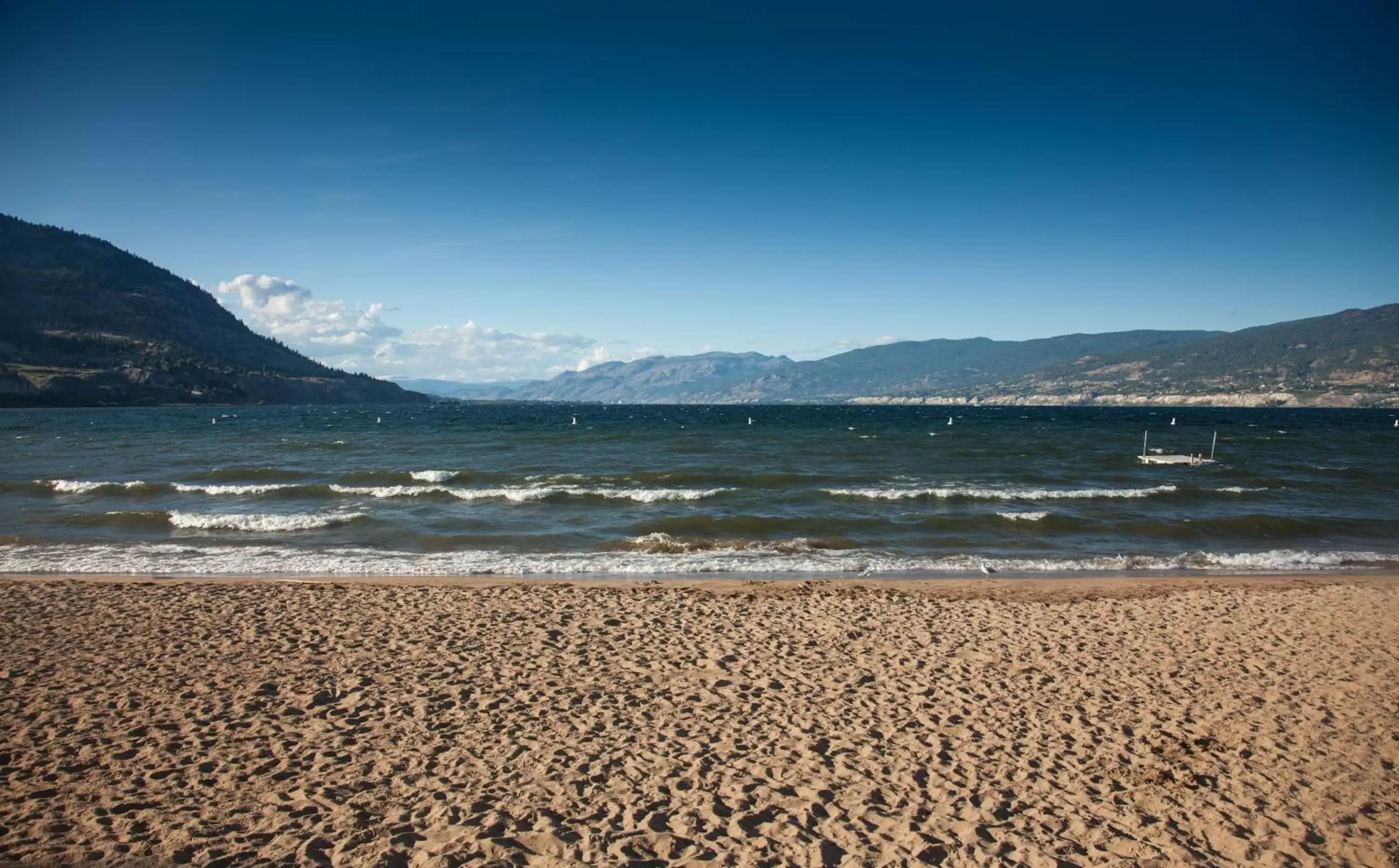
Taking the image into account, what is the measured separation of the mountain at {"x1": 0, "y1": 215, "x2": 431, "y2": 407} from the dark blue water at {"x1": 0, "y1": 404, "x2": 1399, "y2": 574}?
91.2m

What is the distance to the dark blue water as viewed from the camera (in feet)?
54.4

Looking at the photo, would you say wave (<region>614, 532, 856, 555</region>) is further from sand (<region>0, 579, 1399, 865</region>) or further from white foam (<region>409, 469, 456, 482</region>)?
white foam (<region>409, 469, 456, 482</region>)

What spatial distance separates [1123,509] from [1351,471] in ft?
69.1

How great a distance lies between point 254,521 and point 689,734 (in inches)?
746

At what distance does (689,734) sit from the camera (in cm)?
699

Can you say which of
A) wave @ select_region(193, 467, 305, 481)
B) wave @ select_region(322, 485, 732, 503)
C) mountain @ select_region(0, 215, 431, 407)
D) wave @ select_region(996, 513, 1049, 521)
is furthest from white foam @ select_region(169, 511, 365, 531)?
mountain @ select_region(0, 215, 431, 407)

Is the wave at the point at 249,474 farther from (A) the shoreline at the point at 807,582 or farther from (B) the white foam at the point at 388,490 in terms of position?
(A) the shoreline at the point at 807,582

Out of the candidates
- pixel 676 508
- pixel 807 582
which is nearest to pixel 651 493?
pixel 676 508

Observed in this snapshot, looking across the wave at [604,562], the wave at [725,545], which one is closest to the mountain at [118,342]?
the wave at [604,562]

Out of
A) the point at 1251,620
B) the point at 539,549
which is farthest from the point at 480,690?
the point at 1251,620

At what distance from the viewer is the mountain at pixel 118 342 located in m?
117

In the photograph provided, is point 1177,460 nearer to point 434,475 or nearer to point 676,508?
point 676,508

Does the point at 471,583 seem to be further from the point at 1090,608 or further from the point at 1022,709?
the point at 1090,608

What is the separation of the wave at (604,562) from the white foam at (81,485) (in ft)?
→ 30.7
